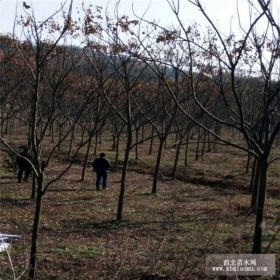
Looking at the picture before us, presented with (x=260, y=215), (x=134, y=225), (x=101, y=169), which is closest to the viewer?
(x=260, y=215)

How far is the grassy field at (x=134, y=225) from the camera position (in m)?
7.19

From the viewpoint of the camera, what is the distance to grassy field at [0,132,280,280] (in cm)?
719

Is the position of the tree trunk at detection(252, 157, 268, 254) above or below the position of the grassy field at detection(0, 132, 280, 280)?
above

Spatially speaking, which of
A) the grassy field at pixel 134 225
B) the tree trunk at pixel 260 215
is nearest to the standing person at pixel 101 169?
the grassy field at pixel 134 225

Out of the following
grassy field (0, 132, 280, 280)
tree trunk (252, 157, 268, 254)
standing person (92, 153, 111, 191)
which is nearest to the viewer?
grassy field (0, 132, 280, 280)

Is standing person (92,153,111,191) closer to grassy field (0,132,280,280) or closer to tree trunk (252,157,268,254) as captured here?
grassy field (0,132,280,280)

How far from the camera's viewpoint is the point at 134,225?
1083 cm

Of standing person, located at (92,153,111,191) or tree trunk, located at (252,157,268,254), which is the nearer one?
tree trunk, located at (252,157,268,254)

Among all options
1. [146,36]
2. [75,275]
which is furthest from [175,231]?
[146,36]

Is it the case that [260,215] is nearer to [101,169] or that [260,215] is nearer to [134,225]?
[134,225]

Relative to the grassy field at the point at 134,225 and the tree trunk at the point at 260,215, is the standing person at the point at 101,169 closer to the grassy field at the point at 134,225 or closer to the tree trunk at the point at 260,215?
the grassy field at the point at 134,225

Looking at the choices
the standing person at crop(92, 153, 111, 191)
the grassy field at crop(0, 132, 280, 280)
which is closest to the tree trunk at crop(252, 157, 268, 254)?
the grassy field at crop(0, 132, 280, 280)

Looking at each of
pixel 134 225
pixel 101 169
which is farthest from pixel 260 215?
pixel 101 169

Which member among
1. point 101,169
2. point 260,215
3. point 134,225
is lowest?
point 134,225
